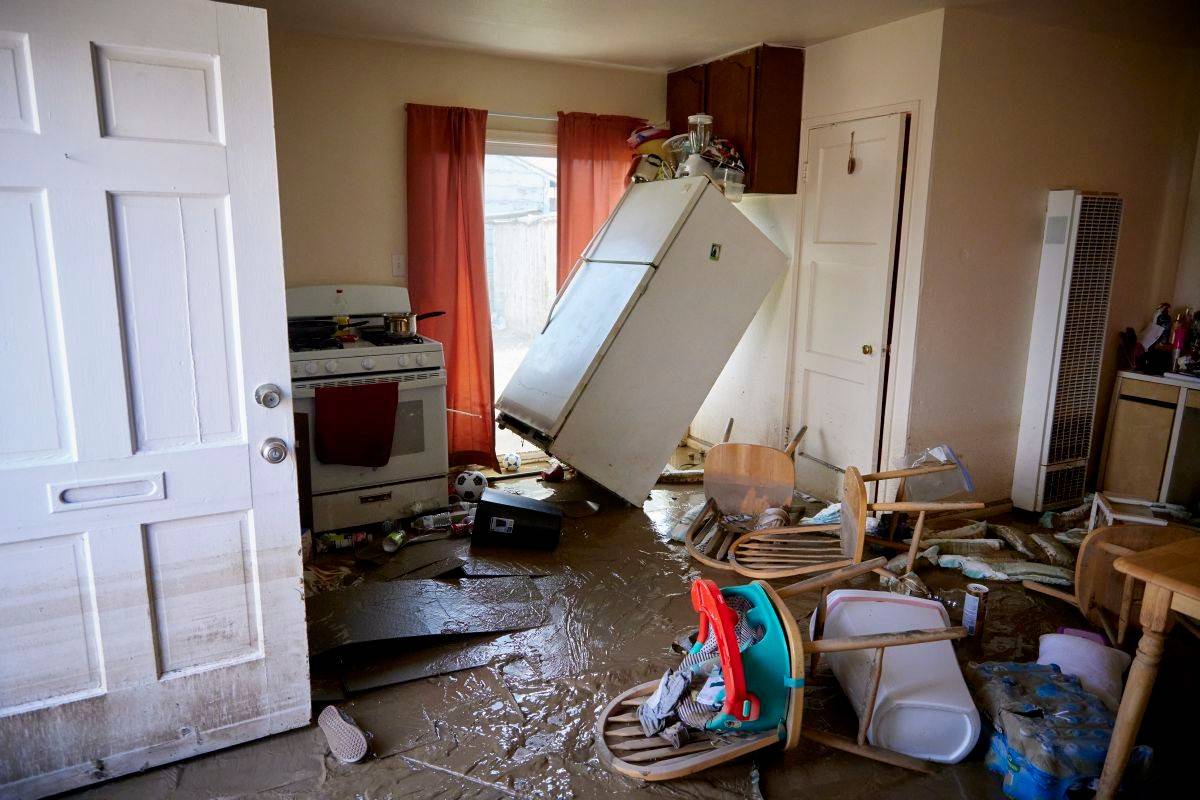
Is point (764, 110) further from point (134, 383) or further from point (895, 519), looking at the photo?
point (134, 383)

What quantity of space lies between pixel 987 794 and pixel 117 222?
9.01ft

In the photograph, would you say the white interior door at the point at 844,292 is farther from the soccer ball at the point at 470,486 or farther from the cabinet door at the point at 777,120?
the soccer ball at the point at 470,486

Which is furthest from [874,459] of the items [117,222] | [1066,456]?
[117,222]

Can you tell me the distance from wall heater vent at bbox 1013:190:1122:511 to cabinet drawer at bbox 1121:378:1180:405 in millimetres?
210

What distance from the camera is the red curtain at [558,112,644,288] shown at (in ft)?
15.3

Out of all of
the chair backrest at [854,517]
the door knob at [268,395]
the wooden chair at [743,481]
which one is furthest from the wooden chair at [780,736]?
the wooden chair at [743,481]

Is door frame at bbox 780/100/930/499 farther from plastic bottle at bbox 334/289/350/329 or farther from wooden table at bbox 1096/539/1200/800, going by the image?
plastic bottle at bbox 334/289/350/329

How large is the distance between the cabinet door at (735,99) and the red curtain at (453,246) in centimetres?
138

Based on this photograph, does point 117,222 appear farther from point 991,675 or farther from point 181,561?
point 991,675

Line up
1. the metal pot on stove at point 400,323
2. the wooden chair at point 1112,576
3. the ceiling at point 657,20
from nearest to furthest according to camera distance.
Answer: the wooden chair at point 1112,576 < the ceiling at point 657,20 < the metal pot on stove at point 400,323

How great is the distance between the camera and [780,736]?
83.1 inches

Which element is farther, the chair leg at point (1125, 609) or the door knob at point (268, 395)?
the chair leg at point (1125, 609)

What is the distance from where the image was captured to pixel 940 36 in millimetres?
3482

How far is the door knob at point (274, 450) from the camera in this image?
2.12 m
